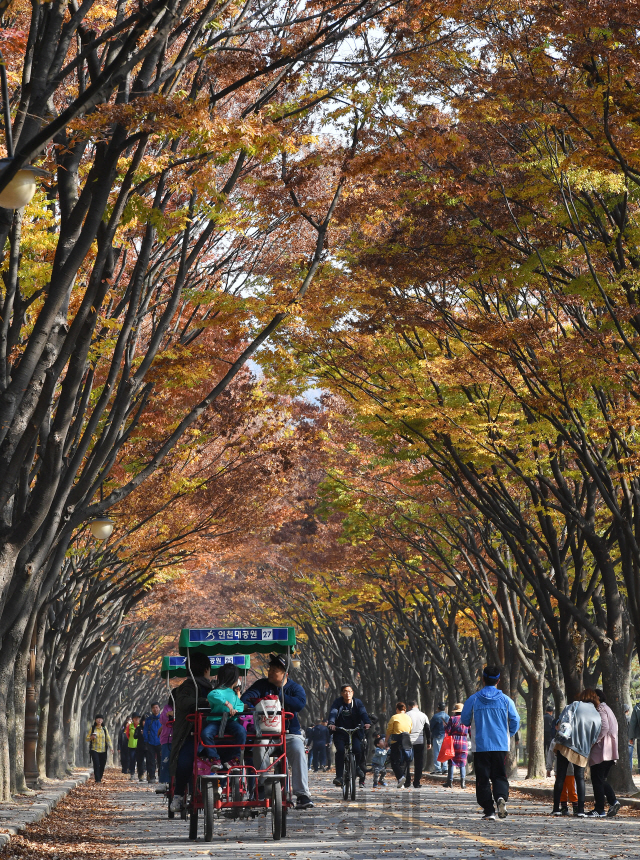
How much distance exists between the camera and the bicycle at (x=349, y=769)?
14539 mm

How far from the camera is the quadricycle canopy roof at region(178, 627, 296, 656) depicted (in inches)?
400

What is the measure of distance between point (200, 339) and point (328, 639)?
2790cm

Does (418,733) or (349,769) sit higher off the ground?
(418,733)

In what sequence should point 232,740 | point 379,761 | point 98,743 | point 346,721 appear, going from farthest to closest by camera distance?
point 98,743, point 379,761, point 346,721, point 232,740

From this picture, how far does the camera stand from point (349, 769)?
14.6 meters

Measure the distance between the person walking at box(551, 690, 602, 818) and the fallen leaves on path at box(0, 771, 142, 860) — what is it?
5496mm

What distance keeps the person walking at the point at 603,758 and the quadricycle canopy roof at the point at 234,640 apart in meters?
4.26

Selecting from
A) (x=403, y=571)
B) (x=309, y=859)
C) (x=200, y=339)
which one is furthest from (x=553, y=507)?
(x=403, y=571)

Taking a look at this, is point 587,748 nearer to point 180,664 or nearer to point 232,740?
point 232,740

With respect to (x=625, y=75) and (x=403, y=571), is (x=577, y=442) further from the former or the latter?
(x=403, y=571)

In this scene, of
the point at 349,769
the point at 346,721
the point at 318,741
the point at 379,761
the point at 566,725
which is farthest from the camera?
the point at 318,741

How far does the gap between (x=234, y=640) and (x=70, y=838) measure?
2491 mm

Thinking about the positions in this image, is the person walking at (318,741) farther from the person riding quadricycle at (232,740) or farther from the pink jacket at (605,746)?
the person riding quadricycle at (232,740)

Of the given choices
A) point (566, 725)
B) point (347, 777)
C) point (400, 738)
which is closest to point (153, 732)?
point (400, 738)
